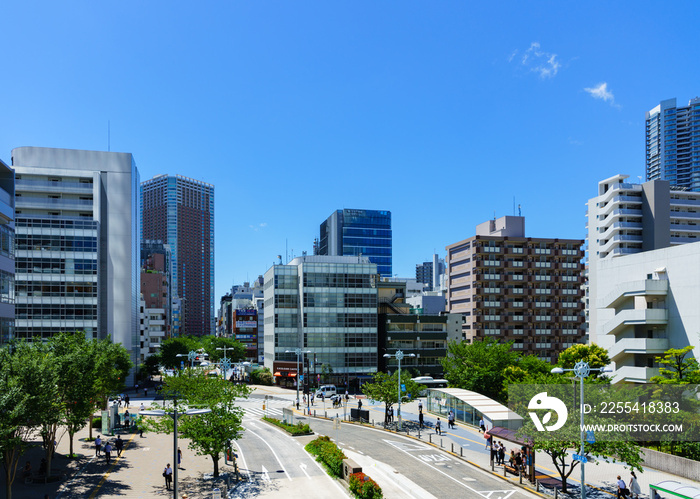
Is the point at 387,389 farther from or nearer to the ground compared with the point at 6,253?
nearer to the ground

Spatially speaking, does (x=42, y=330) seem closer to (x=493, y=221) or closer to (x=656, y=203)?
(x=493, y=221)

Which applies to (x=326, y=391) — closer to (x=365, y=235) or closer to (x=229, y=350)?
(x=229, y=350)

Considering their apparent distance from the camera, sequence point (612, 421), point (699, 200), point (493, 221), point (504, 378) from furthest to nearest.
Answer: point (493, 221) → point (699, 200) → point (504, 378) → point (612, 421)

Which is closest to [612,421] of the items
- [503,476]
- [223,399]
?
[503,476]

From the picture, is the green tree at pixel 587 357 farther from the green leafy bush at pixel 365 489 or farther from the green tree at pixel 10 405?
the green tree at pixel 10 405

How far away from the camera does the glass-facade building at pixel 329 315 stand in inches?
3573

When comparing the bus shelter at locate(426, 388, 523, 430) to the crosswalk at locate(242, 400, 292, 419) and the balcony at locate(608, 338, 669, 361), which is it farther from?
the crosswalk at locate(242, 400, 292, 419)

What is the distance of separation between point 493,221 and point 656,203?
95.6 feet

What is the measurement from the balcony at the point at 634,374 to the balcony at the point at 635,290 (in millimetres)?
7083

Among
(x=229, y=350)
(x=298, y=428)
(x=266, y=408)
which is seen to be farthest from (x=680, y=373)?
(x=229, y=350)

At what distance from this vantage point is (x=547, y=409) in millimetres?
33375

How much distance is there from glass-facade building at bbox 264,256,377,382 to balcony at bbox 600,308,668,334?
43782mm

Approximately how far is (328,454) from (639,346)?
34778mm

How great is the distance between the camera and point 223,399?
33375 mm
